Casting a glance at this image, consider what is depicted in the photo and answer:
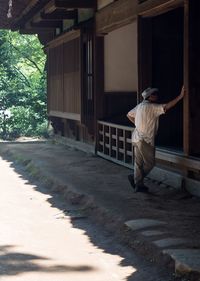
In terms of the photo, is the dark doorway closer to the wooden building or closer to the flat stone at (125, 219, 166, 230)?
the wooden building

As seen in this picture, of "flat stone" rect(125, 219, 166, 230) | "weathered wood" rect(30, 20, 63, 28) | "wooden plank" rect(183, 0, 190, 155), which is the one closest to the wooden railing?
"wooden plank" rect(183, 0, 190, 155)

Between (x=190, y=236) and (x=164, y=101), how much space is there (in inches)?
206

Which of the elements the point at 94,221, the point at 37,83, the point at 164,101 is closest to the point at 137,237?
the point at 94,221

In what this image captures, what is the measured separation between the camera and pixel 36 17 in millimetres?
17828

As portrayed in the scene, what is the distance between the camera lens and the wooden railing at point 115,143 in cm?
→ 1254

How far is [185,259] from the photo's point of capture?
5.75 meters

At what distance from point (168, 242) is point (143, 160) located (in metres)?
3.16

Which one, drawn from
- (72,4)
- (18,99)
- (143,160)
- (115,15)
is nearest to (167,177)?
(143,160)

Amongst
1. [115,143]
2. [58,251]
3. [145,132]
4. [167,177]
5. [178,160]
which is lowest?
[58,251]

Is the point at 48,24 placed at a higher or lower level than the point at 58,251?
higher

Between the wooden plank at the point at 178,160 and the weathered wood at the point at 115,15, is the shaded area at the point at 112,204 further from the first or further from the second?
the weathered wood at the point at 115,15

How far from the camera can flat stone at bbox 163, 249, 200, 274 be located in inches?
217

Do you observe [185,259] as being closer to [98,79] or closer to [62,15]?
[98,79]

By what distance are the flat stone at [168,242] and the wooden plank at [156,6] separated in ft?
13.4
